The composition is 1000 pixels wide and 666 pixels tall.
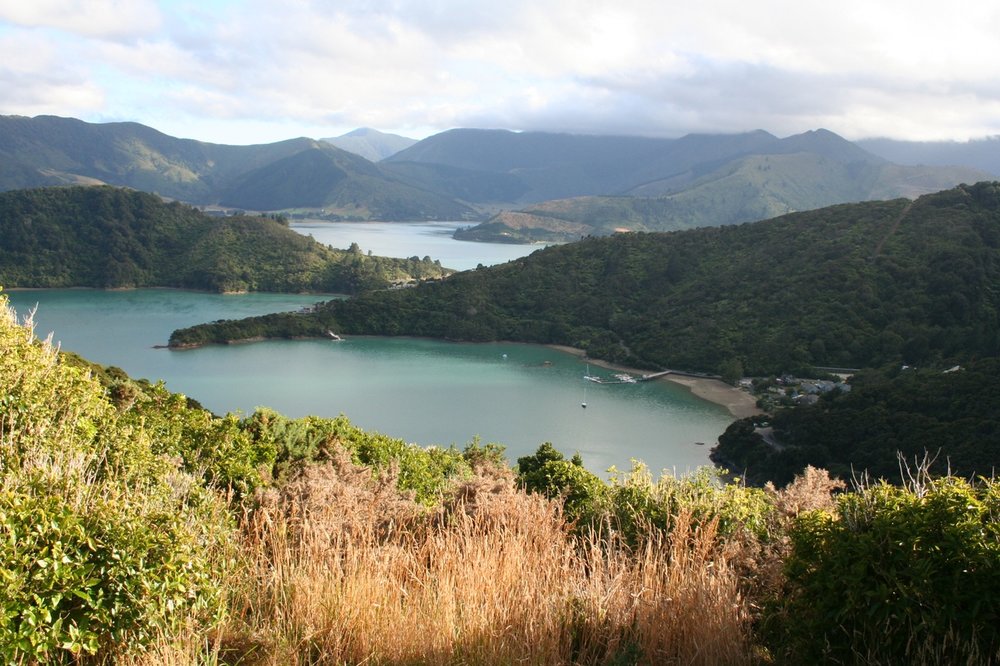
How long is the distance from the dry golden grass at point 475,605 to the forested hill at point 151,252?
69.2m

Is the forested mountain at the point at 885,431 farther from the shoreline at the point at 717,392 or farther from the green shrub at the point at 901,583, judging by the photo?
the green shrub at the point at 901,583

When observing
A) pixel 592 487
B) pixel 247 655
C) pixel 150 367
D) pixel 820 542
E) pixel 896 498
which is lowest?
pixel 150 367

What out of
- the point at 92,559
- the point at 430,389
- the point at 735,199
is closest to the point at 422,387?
the point at 430,389

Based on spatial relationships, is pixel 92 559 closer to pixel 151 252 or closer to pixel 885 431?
pixel 885 431

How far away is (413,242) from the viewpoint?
12619 centimetres

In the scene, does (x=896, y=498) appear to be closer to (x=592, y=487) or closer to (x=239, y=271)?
(x=592, y=487)

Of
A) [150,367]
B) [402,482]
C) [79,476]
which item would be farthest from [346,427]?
[150,367]

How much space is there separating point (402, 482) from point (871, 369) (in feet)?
105

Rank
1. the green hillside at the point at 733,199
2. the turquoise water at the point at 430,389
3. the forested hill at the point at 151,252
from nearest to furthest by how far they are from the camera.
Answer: the turquoise water at the point at 430,389, the forested hill at the point at 151,252, the green hillside at the point at 733,199

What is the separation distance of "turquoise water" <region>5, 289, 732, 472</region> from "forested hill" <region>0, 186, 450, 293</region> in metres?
15.1

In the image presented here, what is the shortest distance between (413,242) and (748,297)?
8553 cm

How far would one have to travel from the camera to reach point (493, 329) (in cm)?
5259

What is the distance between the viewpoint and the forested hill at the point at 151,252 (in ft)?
237

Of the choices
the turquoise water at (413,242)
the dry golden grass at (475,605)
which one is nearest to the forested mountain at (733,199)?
the turquoise water at (413,242)
